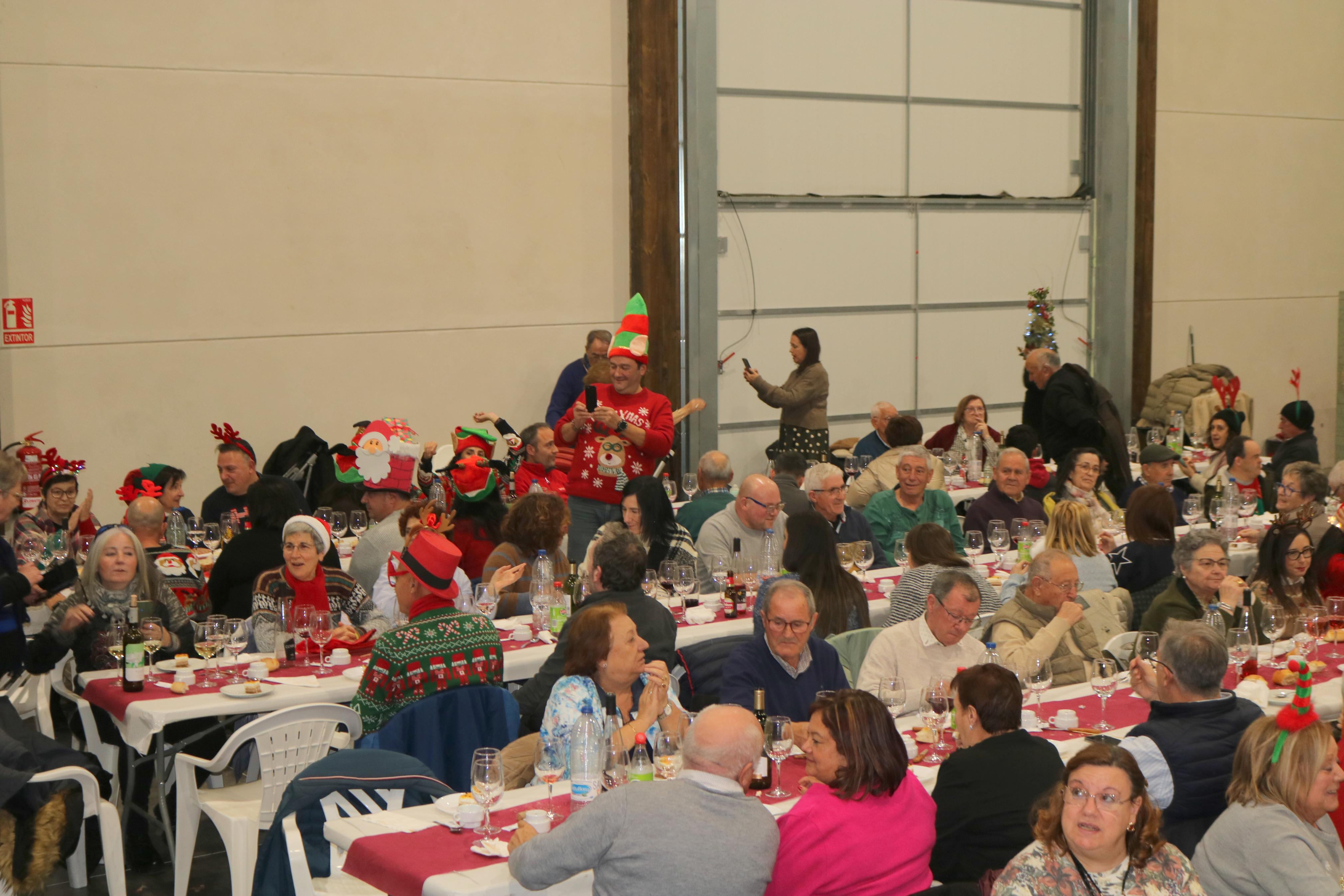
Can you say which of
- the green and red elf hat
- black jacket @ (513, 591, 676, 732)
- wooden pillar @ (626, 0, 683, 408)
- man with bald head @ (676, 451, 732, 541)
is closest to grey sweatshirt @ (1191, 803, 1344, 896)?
the green and red elf hat

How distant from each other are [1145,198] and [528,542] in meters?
9.17

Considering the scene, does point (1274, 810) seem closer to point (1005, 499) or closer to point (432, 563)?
point (432, 563)

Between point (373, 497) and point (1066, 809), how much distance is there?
4.62 metres

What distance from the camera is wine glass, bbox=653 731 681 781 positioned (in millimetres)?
3875

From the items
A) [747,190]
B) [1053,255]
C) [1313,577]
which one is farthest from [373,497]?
[1053,255]

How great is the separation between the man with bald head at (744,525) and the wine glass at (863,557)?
1.20 ft

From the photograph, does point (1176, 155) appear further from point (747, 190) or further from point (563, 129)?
point (563, 129)

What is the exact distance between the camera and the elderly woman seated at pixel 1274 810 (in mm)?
3350

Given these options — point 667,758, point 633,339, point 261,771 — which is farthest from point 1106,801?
point 633,339

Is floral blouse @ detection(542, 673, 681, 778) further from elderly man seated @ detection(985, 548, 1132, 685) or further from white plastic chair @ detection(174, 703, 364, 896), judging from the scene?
elderly man seated @ detection(985, 548, 1132, 685)

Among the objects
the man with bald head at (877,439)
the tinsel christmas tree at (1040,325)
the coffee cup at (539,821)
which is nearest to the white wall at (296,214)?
the man with bald head at (877,439)

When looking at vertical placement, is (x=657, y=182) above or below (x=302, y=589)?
above

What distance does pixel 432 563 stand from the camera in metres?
4.71

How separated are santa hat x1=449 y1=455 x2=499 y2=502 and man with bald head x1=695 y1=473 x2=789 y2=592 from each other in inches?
41.8
